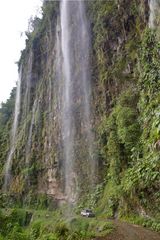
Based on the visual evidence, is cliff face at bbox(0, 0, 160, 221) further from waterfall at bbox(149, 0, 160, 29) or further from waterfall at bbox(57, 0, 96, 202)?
waterfall at bbox(149, 0, 160, 29)

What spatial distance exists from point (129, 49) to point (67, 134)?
8.86 meters

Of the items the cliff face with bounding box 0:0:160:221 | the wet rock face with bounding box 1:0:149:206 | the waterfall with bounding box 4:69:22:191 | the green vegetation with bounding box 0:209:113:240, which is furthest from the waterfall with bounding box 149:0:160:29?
the waterfall with bounding box 4:69:22:191

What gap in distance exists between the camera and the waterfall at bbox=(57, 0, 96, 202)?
23.6m

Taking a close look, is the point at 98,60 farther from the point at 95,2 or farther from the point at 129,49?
the point at 95,2

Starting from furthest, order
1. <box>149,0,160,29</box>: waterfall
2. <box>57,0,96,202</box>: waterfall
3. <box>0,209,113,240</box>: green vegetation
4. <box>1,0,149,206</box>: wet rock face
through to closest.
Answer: <box>57,0,96,202</box>: waterfall < <box>1,0,149,206</box>: wet rock face < <box>149,0,160,29</box>: waterfall < <box>0,209,113,240</box>: green vegetation

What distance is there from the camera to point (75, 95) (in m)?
27.6

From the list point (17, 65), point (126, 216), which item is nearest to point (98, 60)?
point (126, 216)

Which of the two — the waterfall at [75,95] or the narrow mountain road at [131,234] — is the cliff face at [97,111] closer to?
the waterfall at [75,95]

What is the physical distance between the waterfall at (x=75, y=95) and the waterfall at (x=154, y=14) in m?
8.69

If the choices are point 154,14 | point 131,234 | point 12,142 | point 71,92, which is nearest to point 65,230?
point 131,234

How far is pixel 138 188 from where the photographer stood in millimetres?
14352

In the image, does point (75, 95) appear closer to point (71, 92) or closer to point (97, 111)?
point (71, 92)

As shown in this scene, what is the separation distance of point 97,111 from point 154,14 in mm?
8495

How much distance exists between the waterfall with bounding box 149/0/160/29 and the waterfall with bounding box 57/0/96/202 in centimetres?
869
